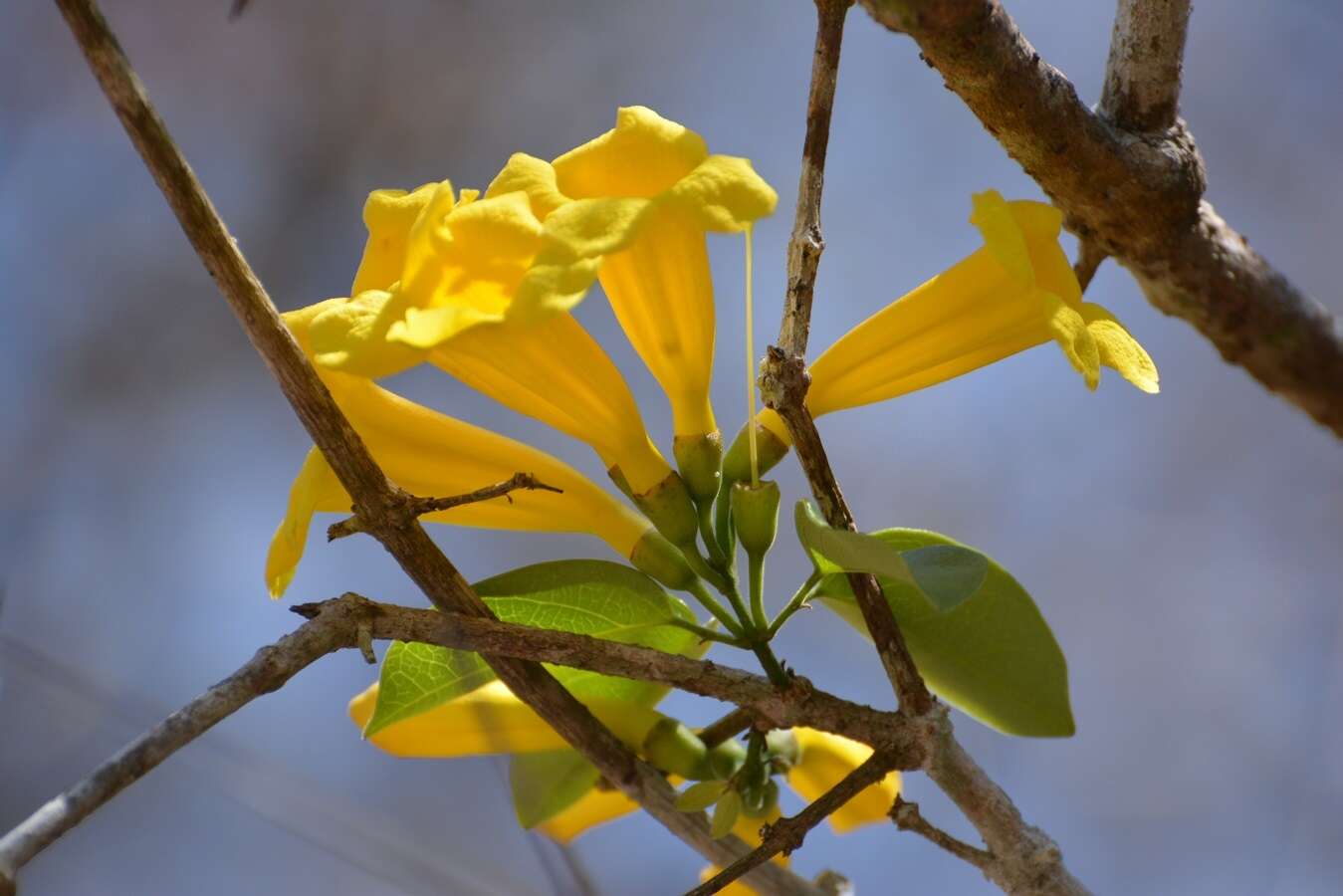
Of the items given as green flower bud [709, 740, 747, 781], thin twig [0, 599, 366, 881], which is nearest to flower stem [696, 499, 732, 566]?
green flower bud [709, 740, 747, 781]

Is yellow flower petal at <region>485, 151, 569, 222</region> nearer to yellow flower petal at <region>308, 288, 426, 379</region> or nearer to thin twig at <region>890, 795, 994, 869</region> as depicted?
yellow flower petal at <region>308, 288, 426, 379</region>

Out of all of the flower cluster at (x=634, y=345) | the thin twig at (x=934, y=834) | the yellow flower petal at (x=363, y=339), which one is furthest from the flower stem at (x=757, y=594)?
the yellow flower petal at (x=363, y=339)

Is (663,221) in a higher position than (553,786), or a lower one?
higher

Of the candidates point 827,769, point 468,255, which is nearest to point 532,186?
point 468,255

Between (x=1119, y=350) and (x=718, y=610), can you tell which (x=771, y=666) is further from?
(x=1119, y=350)

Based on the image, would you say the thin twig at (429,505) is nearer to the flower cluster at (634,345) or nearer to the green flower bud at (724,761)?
the flower cluster at (634,345)

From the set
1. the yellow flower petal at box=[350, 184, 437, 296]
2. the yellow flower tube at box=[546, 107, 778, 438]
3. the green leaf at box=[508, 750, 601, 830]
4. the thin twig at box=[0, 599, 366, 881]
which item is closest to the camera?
the thin twig at box=[0, 599, 366, 881]
